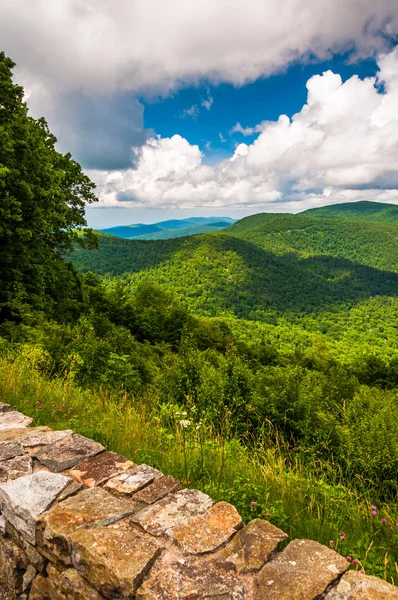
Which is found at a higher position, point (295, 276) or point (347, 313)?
point (295, 276)

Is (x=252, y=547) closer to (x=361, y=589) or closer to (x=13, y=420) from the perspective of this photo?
(x=361, y=589)

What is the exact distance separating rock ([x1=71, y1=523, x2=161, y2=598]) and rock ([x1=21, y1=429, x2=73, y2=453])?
1225 millimetres

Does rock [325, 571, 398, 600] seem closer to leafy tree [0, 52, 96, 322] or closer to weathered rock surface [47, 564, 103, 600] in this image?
weathered rock surface [47, 564, 103, 600]

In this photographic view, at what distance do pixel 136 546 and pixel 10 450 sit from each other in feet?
5.24

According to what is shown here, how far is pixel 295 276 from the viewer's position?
17288 cm

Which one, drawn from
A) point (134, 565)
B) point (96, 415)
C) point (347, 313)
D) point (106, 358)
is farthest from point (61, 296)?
point (347, 313)

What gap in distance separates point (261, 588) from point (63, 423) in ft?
8.81

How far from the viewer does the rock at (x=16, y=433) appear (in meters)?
3.06

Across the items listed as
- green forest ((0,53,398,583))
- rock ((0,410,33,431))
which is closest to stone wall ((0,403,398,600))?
green forest ((0,53,398,583))

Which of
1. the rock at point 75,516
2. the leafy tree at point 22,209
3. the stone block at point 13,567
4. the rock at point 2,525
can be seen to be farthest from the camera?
the leafy tree at point 22,209

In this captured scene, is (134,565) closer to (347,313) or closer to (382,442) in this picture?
(382,442)

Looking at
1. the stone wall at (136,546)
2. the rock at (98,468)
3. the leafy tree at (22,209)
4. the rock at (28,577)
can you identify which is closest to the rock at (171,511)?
the stone wall at (136,546)

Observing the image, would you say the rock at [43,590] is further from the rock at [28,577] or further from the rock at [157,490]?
the rock at [157,490]

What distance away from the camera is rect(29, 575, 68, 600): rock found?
1.99 metres
